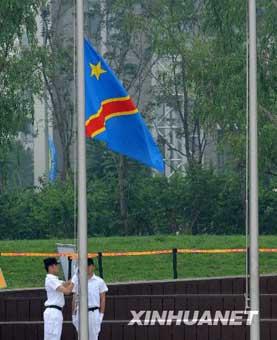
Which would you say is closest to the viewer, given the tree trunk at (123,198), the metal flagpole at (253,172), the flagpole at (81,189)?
the flagpole at (81,189)

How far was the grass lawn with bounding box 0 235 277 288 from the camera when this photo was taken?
1336 inches

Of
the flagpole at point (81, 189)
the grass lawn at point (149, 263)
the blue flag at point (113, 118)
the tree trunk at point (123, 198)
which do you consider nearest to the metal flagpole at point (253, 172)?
the blue flag at point (113, 118)

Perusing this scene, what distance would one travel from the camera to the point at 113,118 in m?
21.6

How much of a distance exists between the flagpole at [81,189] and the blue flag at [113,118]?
1.61ft

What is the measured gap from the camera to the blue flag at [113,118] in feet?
70.0

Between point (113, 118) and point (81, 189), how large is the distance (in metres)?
1.25

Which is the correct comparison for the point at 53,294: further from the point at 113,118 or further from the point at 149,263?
the point at 149,263

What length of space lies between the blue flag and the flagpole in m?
0.49

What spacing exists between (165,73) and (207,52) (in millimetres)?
9456

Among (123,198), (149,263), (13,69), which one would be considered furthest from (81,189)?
(123,198)

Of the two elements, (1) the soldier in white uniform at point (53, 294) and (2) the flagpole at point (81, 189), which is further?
(1) the soldier in white uniform at point (53, 294)

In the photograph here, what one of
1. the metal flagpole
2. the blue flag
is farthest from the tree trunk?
the metal flagpole

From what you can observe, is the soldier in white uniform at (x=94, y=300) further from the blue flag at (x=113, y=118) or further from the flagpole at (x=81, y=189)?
the blue flag at (x=113, y=118)

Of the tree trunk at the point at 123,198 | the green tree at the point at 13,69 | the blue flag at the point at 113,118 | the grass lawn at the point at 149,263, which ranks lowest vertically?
the grass lawn at the point at 149,263
